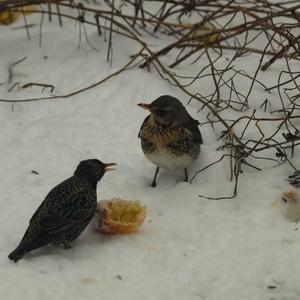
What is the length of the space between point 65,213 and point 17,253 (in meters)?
0.43

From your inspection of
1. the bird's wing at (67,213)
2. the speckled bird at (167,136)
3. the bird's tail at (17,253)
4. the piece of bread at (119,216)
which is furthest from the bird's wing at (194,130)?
the bird's tail at (17,253)

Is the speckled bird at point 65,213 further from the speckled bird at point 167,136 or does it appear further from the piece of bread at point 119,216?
the speckled bird at point 167,136

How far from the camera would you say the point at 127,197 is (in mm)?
5082

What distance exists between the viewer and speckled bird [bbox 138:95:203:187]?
16.8 ft

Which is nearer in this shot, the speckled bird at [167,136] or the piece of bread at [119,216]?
the piece of bread at [119,216]

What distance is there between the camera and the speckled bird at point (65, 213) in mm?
Result: 4320

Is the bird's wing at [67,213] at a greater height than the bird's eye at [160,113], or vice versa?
the bird's eye at [160,113]

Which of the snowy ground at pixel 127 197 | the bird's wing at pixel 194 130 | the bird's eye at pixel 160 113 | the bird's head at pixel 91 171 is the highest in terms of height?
the bird's eye at pixel 160 113

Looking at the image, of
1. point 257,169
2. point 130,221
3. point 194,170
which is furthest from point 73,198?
point 257,169

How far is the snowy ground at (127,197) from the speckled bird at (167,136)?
24cm

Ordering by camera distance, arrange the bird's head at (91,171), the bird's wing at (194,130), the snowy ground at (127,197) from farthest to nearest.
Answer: the bird's wing at (194,130) → the bird's head at (91,171) → the snowy ground at (127,197)

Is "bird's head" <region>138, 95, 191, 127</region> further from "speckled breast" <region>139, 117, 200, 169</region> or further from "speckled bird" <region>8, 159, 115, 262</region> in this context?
"speckled bird" <region>8, 159, 115, 262</region>

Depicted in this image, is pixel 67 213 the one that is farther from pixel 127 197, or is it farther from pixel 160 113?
pixel 160 113

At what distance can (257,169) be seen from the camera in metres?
5.30
